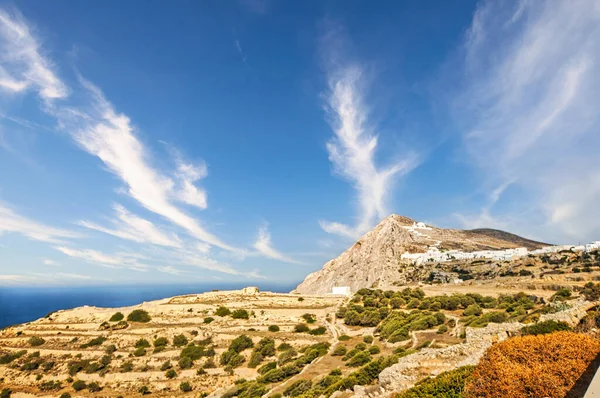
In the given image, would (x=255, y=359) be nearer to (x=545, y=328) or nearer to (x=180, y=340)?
(x=180, y=340)

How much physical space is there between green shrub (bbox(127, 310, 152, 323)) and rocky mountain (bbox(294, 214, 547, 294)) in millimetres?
60449

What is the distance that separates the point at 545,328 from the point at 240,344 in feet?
105

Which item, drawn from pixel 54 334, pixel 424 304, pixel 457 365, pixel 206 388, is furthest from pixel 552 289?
pixel 54 334

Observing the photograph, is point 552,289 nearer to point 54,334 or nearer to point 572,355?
point 572,355

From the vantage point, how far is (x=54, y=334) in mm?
44906

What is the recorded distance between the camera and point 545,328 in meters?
12.5

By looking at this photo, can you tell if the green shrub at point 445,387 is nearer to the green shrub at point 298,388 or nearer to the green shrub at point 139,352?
the green shrub at point 298,388

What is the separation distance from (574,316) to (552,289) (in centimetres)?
3681

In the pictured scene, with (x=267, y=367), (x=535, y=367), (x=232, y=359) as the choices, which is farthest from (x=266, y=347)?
(x=535, y=367)

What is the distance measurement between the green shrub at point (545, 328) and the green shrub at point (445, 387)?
13.6 feet

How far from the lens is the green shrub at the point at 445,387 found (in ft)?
31.3

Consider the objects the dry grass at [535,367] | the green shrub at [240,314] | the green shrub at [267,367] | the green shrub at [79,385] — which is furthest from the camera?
the green shrub at [240,314]

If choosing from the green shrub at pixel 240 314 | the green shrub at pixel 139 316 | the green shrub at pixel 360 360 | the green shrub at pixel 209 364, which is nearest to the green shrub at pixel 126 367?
the green shrub at pixel 209 364

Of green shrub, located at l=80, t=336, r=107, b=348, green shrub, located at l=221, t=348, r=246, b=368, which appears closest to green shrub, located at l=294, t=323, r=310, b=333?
green shrub, located at l=221, t=348, r=246, b=368
